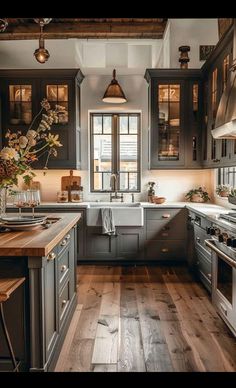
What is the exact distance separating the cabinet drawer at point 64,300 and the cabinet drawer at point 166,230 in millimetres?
2092

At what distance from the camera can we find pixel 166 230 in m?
4.89

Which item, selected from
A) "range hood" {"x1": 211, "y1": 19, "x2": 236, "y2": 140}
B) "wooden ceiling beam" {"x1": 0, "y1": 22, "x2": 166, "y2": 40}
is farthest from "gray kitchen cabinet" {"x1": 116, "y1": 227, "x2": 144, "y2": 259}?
"wooden ceiling beam" {"x1": 0, "y1": 22, "x2": 166, "y2": 40}

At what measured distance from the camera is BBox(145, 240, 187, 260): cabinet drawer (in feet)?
16.1

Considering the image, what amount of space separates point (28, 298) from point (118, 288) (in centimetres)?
209

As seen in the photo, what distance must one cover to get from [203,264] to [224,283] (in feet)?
3.23

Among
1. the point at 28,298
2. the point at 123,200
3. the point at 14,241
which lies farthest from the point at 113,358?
the point at 123,200

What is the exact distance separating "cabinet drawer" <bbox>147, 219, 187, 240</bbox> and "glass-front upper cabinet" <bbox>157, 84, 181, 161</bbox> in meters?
0.98

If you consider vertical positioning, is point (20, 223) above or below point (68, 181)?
below

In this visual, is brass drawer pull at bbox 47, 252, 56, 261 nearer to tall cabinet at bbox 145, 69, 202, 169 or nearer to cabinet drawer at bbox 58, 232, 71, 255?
cabinet drawer at bbox 58, 232, 71, 255

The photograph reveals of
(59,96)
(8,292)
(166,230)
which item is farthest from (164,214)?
(8,292)

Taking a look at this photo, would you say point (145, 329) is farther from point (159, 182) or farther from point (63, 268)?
point (159, 182)

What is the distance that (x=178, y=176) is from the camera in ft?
18.3

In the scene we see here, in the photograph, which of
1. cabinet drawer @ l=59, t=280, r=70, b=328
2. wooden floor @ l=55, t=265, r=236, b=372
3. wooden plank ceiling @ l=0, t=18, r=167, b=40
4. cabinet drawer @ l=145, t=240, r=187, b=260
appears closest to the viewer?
wooden floor @ l=55, t=265, r=236, b=372

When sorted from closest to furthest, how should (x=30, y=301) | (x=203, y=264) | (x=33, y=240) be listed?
(x=30, y=301), (x=33, y=240), (x=203, y=264)
